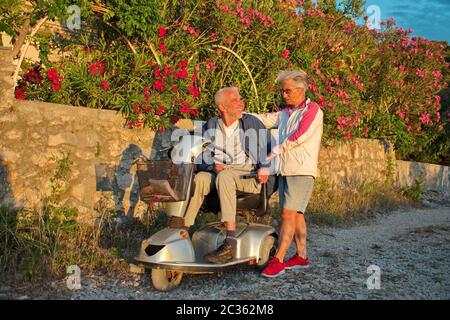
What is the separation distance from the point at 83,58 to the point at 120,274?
10.6 feet

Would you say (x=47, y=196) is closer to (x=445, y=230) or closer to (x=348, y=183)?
(x=445, y=230)

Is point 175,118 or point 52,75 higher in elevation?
point 52,75

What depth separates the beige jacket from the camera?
4.55 metres

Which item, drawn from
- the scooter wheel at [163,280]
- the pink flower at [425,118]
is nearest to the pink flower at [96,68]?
the scooter wheel at [163,280]

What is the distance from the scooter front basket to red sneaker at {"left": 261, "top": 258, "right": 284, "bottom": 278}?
1.03 meters

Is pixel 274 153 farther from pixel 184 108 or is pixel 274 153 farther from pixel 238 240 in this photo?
pixel 184 108

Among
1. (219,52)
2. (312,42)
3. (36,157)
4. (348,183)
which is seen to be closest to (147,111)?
(36,157)

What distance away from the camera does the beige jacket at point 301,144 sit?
455cm

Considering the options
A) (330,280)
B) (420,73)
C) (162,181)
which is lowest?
(330,280)

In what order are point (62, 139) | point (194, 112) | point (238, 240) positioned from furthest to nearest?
1. point (194, 112)
2. point (62, 139)
3. point (238, 240)

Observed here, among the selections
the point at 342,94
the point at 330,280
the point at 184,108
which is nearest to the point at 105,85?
the point at 184,108

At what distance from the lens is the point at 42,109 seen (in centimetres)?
550

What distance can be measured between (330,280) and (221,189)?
1219mm

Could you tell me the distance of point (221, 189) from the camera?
4.12 meters
